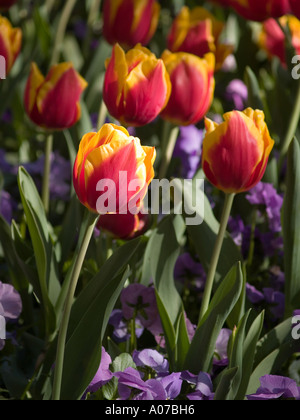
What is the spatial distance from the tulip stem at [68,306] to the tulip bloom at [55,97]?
1.13ft

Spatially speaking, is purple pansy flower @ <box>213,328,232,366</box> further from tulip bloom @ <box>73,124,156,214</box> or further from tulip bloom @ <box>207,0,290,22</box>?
tulip bloom @ <box>207,0,290,22</box>

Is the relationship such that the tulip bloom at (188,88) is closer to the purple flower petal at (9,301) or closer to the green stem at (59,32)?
the purple flower petal at (9,301)

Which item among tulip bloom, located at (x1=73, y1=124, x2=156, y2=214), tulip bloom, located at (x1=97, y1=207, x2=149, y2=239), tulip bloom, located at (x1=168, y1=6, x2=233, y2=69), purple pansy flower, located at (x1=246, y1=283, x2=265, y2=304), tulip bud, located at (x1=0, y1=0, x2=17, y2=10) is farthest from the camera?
tulip bud, located at (x1=0, y1=0, x2=17, y2=10)

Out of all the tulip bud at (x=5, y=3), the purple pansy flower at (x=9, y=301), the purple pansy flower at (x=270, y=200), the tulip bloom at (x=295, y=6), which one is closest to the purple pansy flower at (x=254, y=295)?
the purple pansy flower at (x=270, y=200)

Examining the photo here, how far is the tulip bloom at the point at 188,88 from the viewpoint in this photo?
0.96 meters

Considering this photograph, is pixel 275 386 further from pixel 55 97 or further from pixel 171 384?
pixel 55 97

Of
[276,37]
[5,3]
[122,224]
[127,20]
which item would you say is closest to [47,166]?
[122,224]

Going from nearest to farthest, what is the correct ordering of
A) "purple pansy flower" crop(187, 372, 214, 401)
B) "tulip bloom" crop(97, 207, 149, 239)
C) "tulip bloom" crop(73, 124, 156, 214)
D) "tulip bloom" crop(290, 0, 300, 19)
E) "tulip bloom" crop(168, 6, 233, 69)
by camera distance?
"tulip bloom" crop(73, 124, 156, 214) < "purple pansy flower" crop(187, 372, 214, 401) < "tulip bloom" crop(97, 207, 149, 239) < "tulip bloom" crop(290, 0, 300, 19) < "tulip bloom" crop(168, 6, 233, 69)

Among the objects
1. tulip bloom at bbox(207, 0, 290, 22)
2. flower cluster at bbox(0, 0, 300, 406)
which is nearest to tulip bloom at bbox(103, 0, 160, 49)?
flower cluster at bbox(0, 0, 300, 406)

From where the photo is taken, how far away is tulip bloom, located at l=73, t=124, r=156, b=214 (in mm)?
664

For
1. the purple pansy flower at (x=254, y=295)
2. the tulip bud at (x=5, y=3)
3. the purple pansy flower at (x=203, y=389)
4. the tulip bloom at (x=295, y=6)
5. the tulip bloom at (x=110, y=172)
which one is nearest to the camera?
the tulip bloom at (x=110, y=172)

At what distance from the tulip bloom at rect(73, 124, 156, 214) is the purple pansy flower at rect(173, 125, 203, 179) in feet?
1.78

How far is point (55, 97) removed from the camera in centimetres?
101
